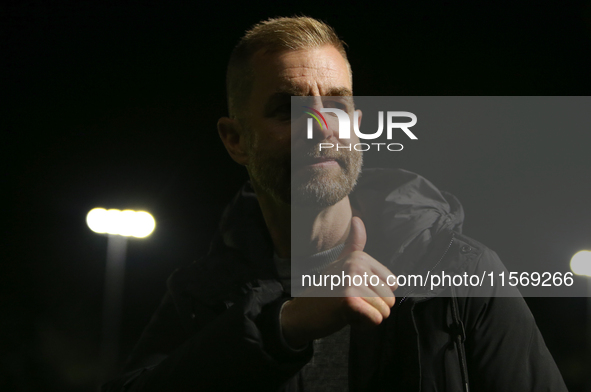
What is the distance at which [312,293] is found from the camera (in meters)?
0.78

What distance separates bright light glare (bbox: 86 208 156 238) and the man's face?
2758 millimetres

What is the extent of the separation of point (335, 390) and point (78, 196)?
14.2ft

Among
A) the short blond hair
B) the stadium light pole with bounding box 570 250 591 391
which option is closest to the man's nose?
the short blond hair

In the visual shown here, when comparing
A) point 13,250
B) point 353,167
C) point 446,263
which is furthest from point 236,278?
point 13,250

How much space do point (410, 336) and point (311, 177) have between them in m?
0.41

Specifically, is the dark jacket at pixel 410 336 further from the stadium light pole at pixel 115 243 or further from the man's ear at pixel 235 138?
the stadium light pole at pixel 115 243

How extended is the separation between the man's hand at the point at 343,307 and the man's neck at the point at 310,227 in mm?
279

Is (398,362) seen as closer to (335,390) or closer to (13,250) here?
(335,390)

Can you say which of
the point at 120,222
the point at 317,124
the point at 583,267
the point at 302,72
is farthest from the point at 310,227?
the point at 120,222

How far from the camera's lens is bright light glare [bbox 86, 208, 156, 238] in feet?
11.5

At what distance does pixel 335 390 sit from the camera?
96 cm

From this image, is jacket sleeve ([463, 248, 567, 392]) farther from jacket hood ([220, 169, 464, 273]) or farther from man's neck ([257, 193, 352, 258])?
man's neck ([257, 193, 352, 258])

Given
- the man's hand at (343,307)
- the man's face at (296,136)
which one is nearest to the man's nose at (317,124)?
the man's face at (296,136)

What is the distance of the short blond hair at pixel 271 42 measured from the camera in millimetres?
1077
